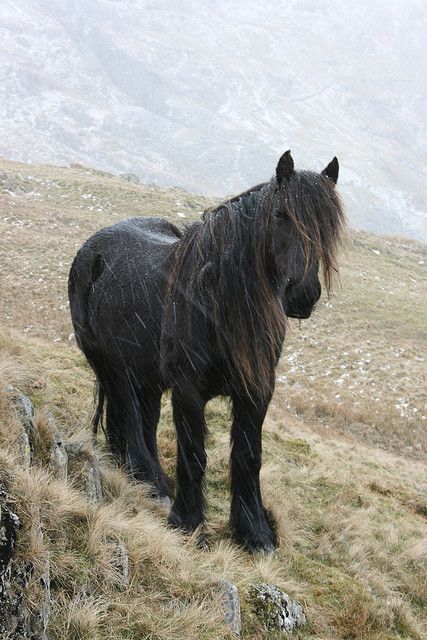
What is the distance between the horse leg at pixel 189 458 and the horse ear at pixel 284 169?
171 cm

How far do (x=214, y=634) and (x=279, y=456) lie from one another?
4.54m

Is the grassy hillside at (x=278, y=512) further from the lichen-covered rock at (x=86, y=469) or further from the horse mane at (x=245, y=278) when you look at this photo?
the horse mane at (x=245, y=278)

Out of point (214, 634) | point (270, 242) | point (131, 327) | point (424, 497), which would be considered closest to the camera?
point (214, 634)

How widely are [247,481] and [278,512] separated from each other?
702 millimetres

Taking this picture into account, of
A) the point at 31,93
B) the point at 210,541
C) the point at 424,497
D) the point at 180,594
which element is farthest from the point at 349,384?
the point at 31,93

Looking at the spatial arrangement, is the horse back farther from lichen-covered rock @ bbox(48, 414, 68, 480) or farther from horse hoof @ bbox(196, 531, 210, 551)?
horse hoof @ bbox(196, 531, 210, 551)

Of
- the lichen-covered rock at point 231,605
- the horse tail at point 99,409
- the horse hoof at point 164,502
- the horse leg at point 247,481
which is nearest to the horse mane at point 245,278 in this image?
the horse leg at point 247,481

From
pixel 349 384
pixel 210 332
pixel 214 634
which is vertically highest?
pixel 210 332

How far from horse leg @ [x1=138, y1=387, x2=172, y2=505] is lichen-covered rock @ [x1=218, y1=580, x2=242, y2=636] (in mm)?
1822

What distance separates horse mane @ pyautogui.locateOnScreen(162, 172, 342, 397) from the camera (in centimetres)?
374

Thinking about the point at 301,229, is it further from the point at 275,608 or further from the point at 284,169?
the point at 275,608

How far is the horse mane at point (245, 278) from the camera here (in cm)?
374

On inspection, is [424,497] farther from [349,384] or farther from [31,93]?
[31,93]

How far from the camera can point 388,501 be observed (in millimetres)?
6992
